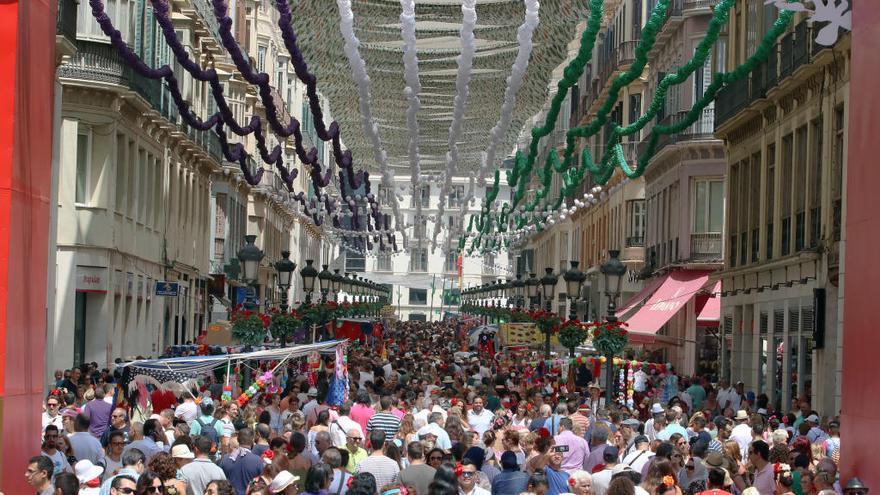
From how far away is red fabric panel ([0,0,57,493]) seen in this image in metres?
13.3

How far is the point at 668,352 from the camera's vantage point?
48750 millimetres

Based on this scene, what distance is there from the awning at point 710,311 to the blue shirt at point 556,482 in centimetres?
3092

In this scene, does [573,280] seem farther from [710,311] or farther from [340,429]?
[710,311]

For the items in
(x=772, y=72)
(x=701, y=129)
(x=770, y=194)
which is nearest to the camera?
(x=772, y=72)

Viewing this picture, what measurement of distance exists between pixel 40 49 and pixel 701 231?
108 ft

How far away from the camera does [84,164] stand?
124 feet

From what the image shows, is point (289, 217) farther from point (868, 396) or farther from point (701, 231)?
point (868, 396)

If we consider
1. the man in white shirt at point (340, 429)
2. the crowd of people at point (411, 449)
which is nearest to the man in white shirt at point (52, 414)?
the crowd of people at point (411, 449)

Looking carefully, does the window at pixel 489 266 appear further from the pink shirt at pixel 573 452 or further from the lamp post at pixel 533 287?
the pink shirt at pixel 573 452

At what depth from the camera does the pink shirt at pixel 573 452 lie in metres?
16.4

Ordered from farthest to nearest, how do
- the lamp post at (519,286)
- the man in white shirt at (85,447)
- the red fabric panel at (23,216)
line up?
the lamp post at (519,286) → the man in white shirt at (85,447) → the red fabric panel at (23,216)

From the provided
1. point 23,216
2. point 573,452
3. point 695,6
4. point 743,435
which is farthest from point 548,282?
point 23,216

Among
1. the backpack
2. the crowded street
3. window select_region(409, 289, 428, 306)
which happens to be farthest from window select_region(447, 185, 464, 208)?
window select_region(409, 289, 428, 306)

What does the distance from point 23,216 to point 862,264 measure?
6801mm
